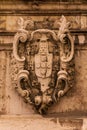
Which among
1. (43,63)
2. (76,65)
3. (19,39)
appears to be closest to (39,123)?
(43,63)

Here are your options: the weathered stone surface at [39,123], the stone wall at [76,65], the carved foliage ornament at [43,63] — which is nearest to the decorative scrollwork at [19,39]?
the carved foliage ornament at [43,63]

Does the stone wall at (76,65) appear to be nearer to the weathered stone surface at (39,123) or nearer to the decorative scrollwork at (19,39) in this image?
the weathered stone surface at (39,123)

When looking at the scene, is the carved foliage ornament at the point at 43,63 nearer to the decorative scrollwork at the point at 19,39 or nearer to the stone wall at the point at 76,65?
the decorative scrollwork at the point at 19,39

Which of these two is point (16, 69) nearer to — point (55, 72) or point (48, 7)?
point (55, 72)

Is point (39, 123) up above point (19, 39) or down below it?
below

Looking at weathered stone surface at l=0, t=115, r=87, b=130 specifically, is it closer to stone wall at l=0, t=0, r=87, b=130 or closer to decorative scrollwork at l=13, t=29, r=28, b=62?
stone wall at l=0, t=0, r=87, b=130

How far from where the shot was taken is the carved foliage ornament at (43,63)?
6.39 metres

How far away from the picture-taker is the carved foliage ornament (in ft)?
21.0

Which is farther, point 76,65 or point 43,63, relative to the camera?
point 76,65

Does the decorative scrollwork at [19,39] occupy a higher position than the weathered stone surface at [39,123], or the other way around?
the decorative scrollwork at [19,39]

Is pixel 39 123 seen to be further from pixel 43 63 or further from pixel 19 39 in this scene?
pixel 19 39

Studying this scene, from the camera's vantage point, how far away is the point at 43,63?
6438mm

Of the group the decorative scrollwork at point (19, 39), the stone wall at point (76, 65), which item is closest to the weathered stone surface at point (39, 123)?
the stone wall at point (76, 65)

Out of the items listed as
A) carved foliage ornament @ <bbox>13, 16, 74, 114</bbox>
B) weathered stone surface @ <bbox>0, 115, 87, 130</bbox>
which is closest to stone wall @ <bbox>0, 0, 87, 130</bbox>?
weathered stone surface @ <bbox>0, 115, 87, 130</bbox>
